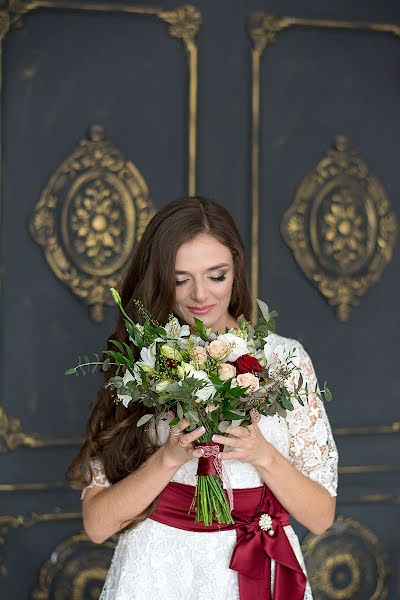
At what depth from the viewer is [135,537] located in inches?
107

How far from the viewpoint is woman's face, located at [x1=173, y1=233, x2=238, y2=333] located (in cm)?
270

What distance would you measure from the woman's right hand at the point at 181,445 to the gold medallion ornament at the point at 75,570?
1918 mm

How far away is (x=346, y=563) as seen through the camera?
4629 millimetres

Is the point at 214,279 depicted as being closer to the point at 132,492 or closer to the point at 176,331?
the point at 176,331

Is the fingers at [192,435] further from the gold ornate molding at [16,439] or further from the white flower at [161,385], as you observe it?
the gold ornate molding at [16,439]

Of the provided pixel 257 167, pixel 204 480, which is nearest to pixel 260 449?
pixel 204 480

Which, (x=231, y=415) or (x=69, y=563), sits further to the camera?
(x=69, y=563)

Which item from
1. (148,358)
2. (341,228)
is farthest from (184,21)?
(148,358)

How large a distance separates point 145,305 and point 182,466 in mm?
477

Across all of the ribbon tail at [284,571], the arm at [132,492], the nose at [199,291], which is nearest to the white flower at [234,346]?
the arm at [132,492]

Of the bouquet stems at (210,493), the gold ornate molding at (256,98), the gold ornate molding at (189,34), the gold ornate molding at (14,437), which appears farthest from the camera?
the gold ornate molding at (256,98)

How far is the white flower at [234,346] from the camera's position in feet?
7.64

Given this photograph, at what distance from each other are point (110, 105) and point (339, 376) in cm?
170

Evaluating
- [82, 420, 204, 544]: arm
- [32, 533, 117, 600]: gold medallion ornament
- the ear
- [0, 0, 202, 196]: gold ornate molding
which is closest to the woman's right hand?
[82, 420, 204, 544]: arm
